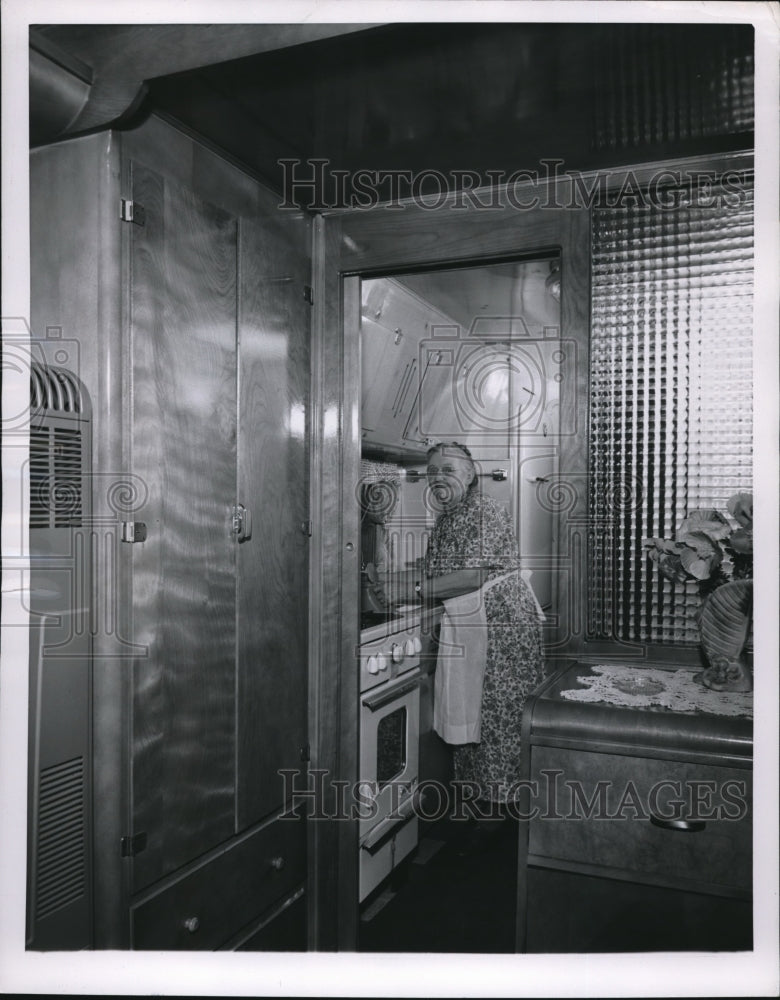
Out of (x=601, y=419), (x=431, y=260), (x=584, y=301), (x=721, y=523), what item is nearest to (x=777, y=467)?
(x=721, y=523)

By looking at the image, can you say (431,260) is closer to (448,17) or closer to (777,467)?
(448,17)

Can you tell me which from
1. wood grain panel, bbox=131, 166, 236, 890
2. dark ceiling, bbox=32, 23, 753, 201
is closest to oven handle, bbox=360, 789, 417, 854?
wood grain panel, bbox=131, 166, 236, 890

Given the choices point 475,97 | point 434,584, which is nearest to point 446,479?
point 434,584

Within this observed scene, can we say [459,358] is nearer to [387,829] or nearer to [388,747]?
[388,747]

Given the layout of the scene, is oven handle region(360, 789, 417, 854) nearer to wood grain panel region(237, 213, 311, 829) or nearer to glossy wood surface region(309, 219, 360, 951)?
glossy wood surface region(309, 219, 360, 951)

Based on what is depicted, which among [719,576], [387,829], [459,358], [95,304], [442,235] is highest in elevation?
[442,235]

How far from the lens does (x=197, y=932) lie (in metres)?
1.82

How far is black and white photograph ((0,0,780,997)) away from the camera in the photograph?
1.36 m

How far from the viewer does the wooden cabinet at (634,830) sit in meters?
1.45

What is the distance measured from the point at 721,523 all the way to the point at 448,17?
120cm

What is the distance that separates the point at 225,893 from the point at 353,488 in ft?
3.83

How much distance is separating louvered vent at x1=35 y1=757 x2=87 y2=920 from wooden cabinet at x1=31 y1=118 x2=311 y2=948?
0.18 feet

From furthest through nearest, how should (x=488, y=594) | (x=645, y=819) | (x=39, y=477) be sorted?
(x=488, y=594) → (x=645, y=819) → (x=39, y=477)

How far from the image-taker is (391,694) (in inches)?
97.4
